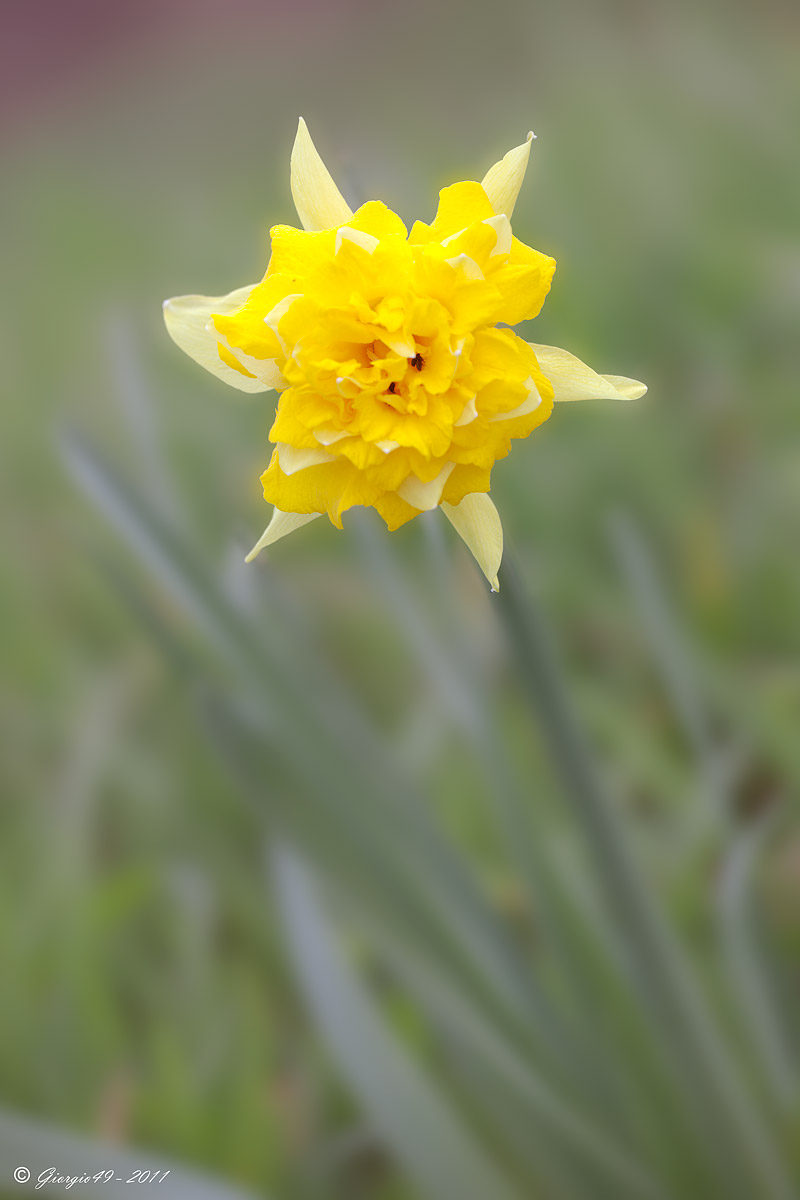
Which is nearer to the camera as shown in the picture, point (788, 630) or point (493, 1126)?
point (493, 1126)

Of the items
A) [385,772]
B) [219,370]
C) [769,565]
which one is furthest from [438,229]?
[769,565]

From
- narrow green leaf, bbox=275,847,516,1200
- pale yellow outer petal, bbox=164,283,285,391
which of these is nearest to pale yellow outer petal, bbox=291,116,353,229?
pale yellow outer petal, bbox=164,283,285,391

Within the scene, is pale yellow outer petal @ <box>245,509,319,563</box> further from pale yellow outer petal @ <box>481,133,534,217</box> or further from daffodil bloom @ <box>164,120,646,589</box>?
pale yellow outer petal @ <box>481,133,534,217</box>

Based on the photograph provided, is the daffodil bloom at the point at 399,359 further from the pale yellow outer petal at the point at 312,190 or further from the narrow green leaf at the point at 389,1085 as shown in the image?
the narrow green leaf at the point at 389,1085

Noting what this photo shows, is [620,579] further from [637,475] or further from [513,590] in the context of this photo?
[513,590]

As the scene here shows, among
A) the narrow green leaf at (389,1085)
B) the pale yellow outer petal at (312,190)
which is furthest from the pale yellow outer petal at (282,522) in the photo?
the narrow green leaf at (389,1085)
